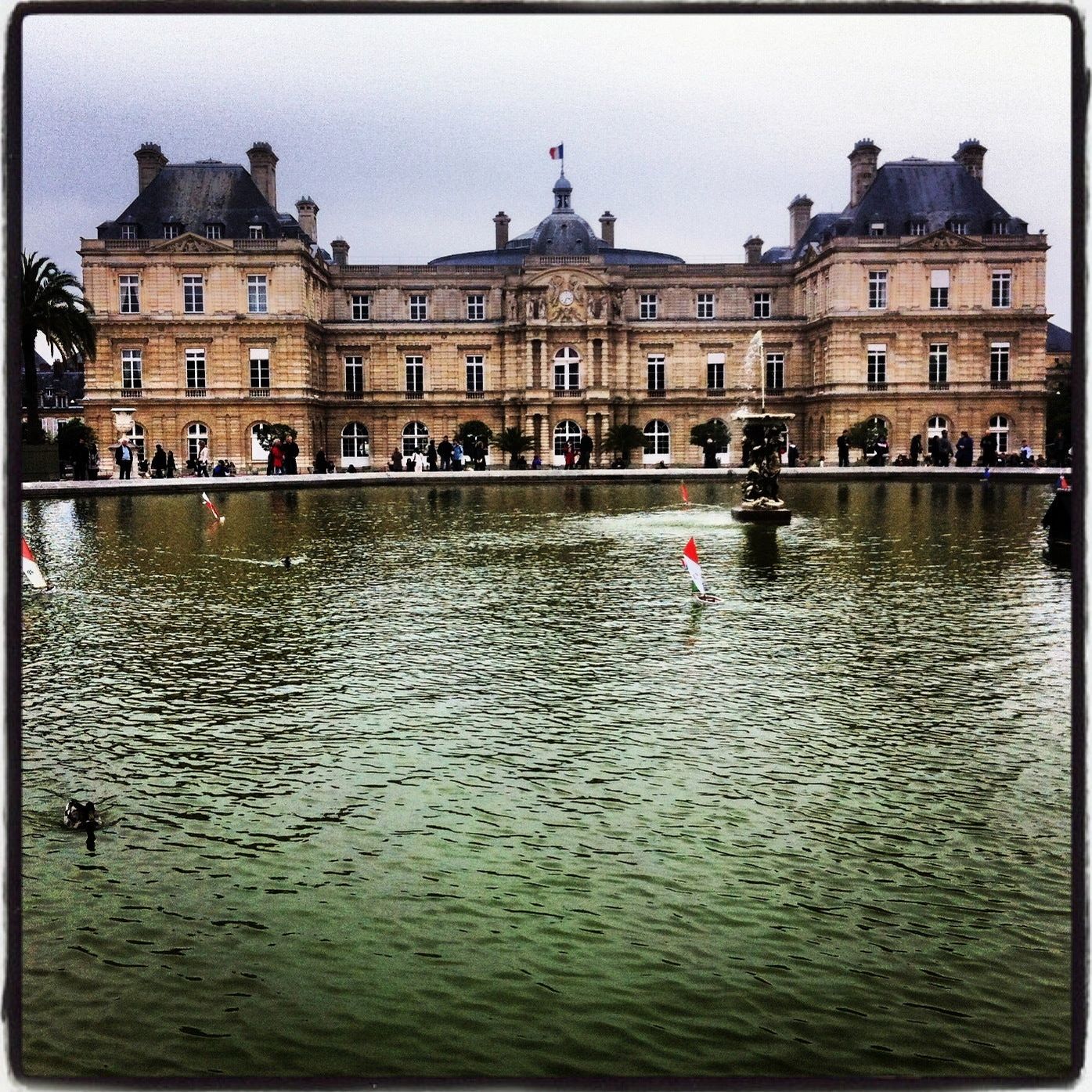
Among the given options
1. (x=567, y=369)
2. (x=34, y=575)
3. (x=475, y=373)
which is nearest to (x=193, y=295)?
(x=475, y=373)

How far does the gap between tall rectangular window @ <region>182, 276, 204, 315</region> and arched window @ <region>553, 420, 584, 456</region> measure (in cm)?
1933

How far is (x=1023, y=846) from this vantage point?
5250 millimetres

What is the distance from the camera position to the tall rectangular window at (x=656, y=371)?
64062 mm

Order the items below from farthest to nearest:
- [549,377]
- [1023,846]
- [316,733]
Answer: [549,377], [316,733], [1023,846]

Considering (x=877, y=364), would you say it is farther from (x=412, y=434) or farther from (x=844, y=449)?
(x=412, y=434)

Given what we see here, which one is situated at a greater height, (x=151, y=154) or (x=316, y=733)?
(x=151, y=154)

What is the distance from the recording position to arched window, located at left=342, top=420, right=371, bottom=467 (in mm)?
63875

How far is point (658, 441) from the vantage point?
64562 mm

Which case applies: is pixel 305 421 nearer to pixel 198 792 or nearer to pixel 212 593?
pixel 212 593

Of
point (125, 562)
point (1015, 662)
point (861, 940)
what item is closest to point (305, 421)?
point (125, 562)

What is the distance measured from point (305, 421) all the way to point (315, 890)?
55.0 m

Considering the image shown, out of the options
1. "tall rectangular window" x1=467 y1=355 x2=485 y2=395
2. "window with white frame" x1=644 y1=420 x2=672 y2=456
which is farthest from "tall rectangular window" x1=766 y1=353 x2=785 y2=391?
"tall rectangular window" x1=467 y1=355 x2=485 y2=395

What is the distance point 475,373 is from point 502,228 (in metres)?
13.3

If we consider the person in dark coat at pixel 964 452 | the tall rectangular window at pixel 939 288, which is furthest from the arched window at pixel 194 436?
the tall rectangular window at pixel 939 288
